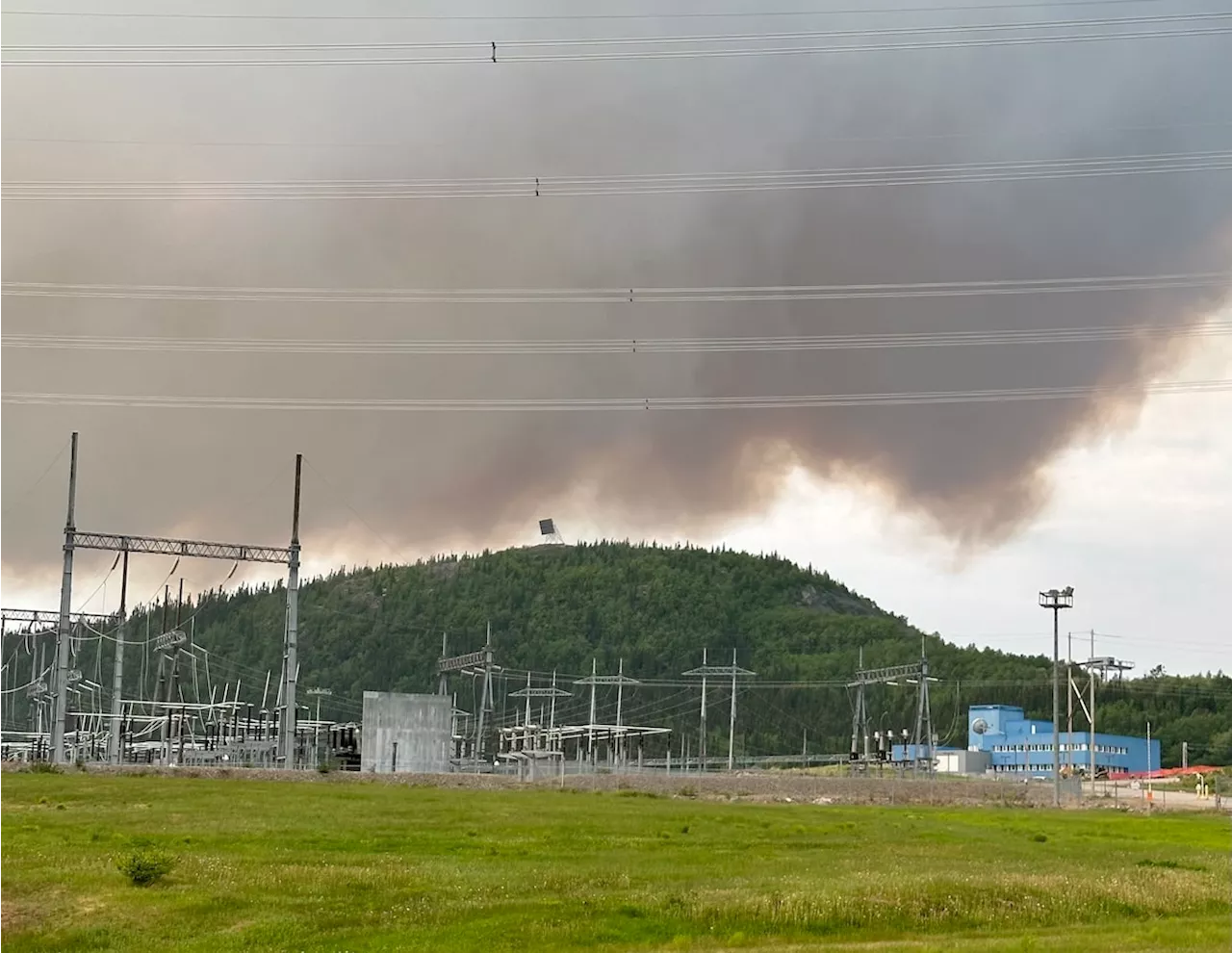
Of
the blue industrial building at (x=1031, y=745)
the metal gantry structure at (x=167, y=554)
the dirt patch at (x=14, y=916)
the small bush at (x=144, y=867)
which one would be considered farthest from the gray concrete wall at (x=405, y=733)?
the blue industrial building at (x=1031, y=745)

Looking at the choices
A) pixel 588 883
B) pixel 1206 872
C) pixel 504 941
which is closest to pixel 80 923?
pixel 504 941

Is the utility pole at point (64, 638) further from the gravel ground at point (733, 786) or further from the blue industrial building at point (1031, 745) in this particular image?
the blue industrial building at point (1031, 745)

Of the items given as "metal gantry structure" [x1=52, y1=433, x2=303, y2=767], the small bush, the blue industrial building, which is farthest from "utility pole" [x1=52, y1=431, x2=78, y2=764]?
the blue industrial building

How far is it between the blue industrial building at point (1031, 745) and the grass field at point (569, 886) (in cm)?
13415

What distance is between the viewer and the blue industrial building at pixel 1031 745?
18550 cm

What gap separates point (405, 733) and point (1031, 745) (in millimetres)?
104851

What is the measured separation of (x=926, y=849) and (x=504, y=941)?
72.9 ft

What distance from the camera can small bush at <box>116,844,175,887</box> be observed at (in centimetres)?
3353

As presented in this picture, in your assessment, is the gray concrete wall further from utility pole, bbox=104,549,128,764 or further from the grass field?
the grass field

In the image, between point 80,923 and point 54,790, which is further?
point 54,790

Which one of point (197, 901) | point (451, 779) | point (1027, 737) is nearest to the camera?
point (197, 901)

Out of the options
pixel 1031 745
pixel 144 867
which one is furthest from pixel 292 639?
pixel 1031 745

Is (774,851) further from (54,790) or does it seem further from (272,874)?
(54,790)

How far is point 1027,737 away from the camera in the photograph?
621ft
